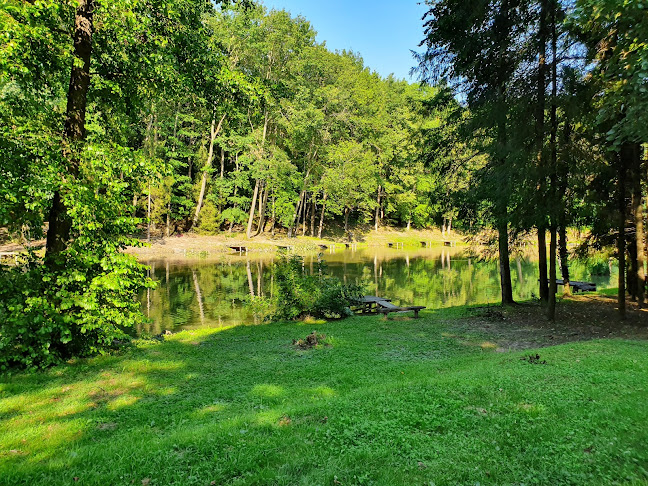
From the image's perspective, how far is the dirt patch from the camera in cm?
947

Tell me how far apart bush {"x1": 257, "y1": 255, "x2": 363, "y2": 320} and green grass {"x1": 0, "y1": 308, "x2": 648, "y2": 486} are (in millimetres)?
4682

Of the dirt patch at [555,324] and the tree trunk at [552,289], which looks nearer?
the dirt patch at [555,324]

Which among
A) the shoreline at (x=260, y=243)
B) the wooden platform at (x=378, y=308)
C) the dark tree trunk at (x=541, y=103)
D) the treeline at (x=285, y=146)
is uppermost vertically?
the treeline at (x=285, y=146)

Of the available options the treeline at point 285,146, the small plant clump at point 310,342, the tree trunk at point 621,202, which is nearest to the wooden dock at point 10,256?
the small plant clump at point 310,342

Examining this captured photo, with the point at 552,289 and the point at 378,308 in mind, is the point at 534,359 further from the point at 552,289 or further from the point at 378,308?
the point at 378,308

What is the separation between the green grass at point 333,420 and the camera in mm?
3316

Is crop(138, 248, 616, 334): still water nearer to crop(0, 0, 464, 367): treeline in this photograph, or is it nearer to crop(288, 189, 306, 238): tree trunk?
crop(0, 0, 464, 367): treeline

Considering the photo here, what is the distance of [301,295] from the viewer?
41.7 feet

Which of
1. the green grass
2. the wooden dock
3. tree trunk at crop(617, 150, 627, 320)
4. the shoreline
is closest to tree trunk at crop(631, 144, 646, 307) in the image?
tree trunk at crop(617, 150, 627, 320)

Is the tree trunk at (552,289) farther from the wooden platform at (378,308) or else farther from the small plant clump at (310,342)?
the small plant clump at (310,342)

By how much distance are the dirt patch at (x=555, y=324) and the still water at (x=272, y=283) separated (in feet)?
8.47

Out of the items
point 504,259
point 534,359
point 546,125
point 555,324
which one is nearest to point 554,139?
point 546,125

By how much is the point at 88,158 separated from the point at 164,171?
1.27 metres

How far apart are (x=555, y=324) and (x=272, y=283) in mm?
9860
